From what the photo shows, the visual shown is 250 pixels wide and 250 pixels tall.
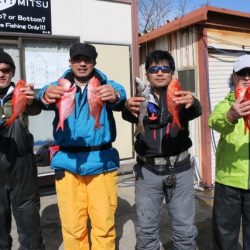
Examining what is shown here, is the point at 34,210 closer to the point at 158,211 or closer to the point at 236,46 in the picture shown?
the point at 158,211

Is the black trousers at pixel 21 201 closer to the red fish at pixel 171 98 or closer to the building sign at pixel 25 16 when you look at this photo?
the red fish at pixel 171 98

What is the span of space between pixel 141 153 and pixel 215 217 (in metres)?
0.96

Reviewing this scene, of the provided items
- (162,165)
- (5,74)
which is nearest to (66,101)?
(5,74)

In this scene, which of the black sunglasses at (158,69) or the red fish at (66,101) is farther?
the black sunglasses at (158,69)

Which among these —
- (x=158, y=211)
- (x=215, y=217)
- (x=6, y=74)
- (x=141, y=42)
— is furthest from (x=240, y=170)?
(x=141, y=42)

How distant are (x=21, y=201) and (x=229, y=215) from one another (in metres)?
1.99

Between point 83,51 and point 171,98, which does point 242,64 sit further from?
point 83,51

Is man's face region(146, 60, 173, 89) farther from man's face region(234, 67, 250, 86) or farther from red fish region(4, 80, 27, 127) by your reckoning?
red fish region(4, 80, 27, 127)

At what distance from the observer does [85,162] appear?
360cm

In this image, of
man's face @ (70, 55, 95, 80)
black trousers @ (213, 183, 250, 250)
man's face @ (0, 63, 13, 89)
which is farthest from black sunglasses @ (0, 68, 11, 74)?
black trousers @ (213, 183, 250, 250)

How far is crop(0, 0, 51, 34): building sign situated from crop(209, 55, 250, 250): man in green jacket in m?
4.26

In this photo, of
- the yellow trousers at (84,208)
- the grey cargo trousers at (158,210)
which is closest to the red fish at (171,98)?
the grey cargo trousers at (158,210)

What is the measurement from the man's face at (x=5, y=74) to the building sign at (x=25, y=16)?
3.20 metres

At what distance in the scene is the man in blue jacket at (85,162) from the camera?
140 inches
